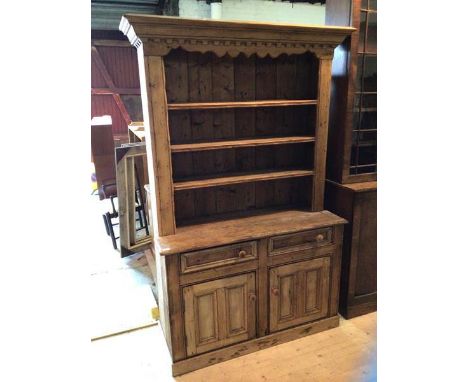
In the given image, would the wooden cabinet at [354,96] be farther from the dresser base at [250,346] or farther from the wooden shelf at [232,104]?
the dresser base at [250,346]

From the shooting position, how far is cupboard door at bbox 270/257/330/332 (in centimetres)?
209

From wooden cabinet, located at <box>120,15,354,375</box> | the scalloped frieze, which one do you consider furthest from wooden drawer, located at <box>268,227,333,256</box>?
the scalloped frieze

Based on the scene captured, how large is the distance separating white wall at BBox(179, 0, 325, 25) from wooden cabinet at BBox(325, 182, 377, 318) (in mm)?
2594

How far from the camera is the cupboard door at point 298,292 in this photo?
6.85 feet

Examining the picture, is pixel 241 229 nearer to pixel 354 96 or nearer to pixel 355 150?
pixel 355 150

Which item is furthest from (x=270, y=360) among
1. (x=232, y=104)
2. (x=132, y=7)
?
(x=132, y=7)

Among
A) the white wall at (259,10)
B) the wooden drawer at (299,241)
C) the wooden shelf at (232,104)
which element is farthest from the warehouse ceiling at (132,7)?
the wooden drawer at (299,241)

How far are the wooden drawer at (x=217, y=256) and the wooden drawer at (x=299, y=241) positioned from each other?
5.1 inches

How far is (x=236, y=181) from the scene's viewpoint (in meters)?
2.04

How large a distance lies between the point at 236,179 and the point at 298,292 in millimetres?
829

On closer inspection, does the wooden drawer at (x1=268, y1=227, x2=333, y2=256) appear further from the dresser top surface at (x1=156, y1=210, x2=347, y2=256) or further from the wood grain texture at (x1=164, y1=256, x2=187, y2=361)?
the wood grain texture at (x1=164, y1=256, x2=187, y2=361)
